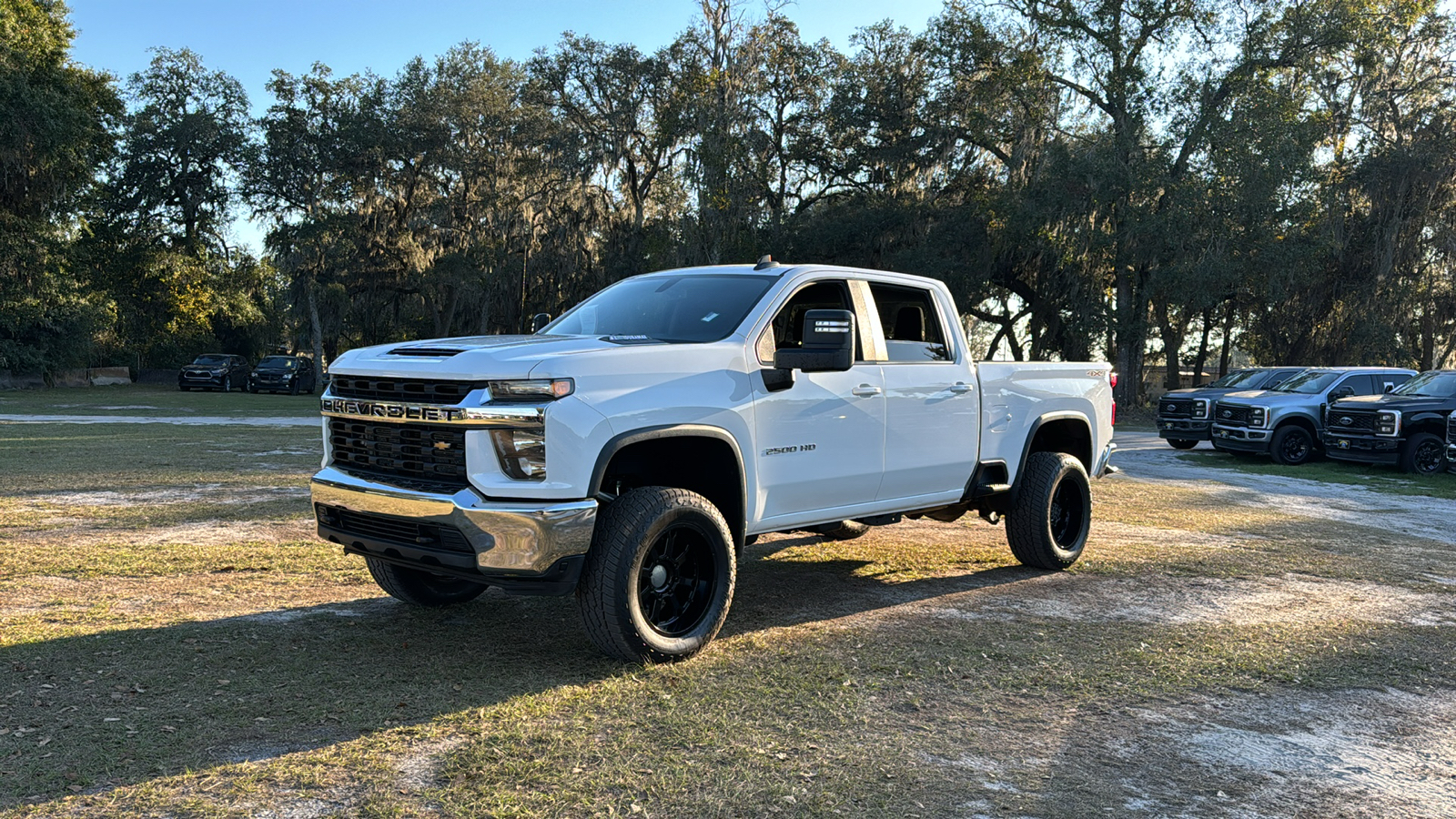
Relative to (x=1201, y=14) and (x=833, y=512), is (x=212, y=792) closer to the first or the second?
(x=833, y=512)

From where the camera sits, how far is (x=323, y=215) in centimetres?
4094

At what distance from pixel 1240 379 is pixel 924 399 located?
714 inches

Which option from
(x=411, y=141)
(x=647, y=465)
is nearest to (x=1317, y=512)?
(x=647, y=465)

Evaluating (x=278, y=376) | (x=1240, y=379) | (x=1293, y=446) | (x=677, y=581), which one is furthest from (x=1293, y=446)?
(x=278, y=376)

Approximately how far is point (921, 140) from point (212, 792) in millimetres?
33813

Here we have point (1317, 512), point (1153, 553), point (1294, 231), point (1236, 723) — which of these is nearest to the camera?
point (1236, 723)

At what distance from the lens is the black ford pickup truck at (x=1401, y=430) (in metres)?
17.0

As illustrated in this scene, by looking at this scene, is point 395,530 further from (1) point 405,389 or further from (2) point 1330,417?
(2) point 1330,417

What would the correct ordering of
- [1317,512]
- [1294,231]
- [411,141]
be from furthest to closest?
[411,141] → [1294,231] → [1317,512]

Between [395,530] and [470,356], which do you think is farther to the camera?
[395,530]

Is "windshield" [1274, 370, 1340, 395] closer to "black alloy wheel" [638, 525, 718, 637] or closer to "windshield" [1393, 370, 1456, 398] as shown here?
"windshield" [1393, 370, 1456, 398]

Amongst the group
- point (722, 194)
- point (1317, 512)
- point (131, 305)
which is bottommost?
point (1317, 512)

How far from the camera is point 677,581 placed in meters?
5.37

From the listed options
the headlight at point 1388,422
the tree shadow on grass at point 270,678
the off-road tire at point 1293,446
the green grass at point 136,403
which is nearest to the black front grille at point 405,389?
the tree shadow on grass at point 270,678
